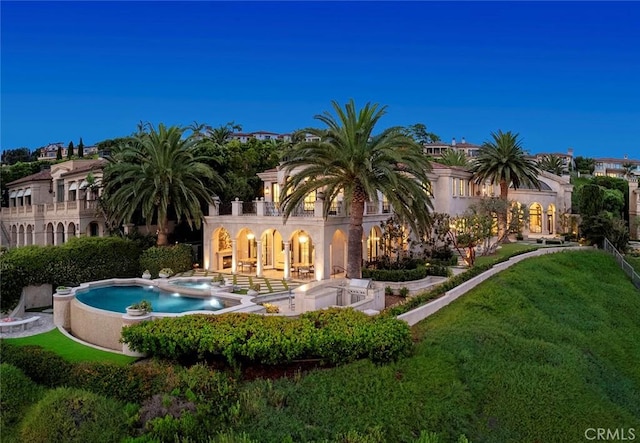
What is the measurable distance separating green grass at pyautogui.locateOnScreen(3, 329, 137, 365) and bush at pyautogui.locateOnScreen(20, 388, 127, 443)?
104 inches

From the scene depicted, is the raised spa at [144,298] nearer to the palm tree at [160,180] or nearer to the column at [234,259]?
the palm tree at [160,180]

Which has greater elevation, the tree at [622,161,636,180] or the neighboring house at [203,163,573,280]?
the tree at [622,161,636,180]

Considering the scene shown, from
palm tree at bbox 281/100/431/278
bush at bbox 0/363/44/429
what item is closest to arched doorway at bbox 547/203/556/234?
palm tree at bbox 281/100/431/278

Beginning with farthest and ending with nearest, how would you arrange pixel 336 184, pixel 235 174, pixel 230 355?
pixel 235 174, pixel 336 184, pixel 230 355

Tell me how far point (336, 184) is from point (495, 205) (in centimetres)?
1644

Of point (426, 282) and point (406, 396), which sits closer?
point (406, 396)

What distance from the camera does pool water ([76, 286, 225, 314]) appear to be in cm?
1948

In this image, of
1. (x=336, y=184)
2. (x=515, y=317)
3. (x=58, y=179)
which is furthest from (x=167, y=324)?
(x=58, y=179)

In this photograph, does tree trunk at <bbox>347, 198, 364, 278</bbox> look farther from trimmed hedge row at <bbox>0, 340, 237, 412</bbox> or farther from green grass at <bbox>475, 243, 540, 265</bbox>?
trimmed hedge row at <bbox>0, 340, 237, 412</bbox>

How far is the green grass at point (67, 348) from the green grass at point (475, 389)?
506 centimetres

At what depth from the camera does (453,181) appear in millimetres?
37875

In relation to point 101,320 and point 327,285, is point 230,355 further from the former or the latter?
point 327,285

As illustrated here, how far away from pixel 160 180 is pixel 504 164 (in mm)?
27896

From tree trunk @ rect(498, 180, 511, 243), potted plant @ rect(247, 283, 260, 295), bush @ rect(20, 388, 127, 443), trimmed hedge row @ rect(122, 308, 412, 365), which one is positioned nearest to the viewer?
bush @ rect(20, 388, 127, 443)
